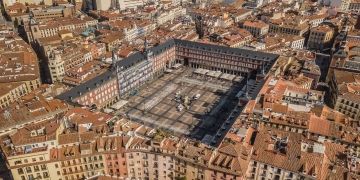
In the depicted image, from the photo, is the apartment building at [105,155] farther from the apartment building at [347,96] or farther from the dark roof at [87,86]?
the apartment building at [347,96]

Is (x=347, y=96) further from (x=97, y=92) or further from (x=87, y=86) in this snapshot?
(x=87, y=86)

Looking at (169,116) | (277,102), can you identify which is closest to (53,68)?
(169,116)

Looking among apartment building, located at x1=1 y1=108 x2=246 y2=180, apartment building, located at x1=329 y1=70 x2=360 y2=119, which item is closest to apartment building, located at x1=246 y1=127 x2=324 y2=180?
apartment building, located at x1=1 y1=108 x2=246 y2=180

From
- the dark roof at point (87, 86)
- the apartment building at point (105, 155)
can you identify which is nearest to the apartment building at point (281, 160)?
the apartment building at point (105, 155)

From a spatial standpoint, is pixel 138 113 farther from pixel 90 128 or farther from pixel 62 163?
pixel 62 163

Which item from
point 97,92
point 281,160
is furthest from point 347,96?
point 97,92

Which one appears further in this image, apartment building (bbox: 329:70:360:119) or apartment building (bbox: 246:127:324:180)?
apartment building (bbox: 329:70:360:119)

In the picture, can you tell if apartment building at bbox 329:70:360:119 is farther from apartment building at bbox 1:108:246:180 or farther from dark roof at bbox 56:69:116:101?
dark roof at bbox 56:69:116:101

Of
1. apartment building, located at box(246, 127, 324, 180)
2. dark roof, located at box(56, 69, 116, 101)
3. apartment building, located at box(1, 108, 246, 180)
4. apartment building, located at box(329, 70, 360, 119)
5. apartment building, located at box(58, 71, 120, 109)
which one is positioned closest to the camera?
apartment building, located at box(246, 127, 324, 180)

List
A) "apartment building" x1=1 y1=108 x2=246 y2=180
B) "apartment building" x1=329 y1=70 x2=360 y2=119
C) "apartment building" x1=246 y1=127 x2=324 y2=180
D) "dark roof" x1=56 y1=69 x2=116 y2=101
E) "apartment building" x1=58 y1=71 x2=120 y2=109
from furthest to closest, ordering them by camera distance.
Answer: "apartment building" x1=329 y1=70 x2=360 y2=119
"apartment building" x1=58 y1=71 x2=120 y2=109
"dark roof" x1=56 y1=69 x2=116 y2=101
"apartment building" x1=1 y1=108 x2=246 y2=180
"apartment building" x1=246 y1=127 x2=324 y2=180

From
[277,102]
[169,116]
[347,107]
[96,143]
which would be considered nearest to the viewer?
[96,143]

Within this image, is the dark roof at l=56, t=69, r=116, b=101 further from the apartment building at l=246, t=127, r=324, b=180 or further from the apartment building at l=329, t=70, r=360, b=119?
the apartment building at l=329, t=70, r=360, b=119
